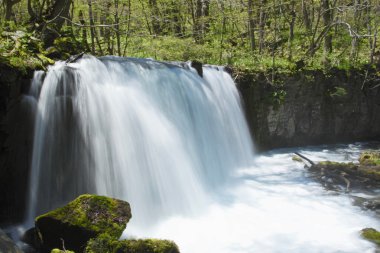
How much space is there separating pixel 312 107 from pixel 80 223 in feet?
36.4

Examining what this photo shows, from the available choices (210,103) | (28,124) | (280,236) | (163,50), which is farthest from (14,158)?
(163,50)

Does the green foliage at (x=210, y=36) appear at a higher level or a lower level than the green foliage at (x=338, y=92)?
higher

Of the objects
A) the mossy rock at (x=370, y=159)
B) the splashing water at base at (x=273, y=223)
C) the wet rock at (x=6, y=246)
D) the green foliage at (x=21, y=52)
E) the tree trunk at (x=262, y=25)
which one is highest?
the tree trunk at (x=262, y=25)

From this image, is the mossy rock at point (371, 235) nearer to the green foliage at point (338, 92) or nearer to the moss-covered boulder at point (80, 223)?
the moss-covered boulder at point (80, 223)

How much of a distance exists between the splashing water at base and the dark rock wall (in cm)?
214

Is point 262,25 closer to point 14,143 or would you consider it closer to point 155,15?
point 155,15

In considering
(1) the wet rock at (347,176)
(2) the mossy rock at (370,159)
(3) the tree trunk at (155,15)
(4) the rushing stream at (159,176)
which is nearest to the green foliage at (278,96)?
(2) the mossy rock at (370,159)

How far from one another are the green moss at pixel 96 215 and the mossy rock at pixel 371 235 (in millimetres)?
3997

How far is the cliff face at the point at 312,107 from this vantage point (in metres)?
→ 13.6

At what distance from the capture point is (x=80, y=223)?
5.41 metres

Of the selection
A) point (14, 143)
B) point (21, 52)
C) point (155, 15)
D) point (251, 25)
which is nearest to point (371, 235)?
point (14, 143)

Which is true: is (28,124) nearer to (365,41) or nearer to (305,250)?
(305,250)

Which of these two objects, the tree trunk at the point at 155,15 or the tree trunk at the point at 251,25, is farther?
the tree trunk at the point at 155,15

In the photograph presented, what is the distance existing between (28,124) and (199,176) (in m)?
4.11
